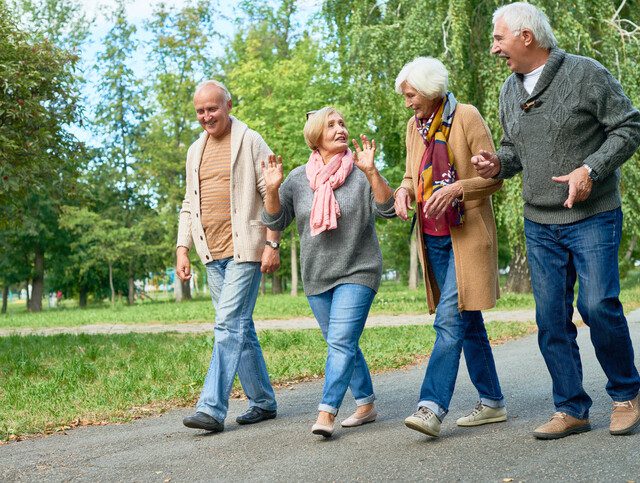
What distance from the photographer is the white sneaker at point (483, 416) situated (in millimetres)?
5449

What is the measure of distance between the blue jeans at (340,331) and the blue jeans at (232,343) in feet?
1.93

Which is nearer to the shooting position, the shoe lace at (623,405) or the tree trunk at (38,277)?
the shoe lace at (623,405)

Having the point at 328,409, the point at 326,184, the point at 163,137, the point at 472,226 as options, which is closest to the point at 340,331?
the point at 328,409

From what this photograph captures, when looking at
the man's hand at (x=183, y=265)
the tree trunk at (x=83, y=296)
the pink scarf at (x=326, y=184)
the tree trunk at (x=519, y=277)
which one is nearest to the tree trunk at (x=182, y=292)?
the tree trunk at (x=83, y=296)

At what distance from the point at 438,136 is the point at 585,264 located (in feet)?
3.45

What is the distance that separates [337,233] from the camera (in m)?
5.59

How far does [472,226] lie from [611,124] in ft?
2.99

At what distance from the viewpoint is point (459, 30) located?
61.2ft

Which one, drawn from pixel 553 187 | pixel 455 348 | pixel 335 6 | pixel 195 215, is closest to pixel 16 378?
pixel 195 215

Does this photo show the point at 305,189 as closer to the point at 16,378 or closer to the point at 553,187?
the point at 553,187

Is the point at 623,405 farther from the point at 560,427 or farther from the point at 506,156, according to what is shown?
the point at 506,156

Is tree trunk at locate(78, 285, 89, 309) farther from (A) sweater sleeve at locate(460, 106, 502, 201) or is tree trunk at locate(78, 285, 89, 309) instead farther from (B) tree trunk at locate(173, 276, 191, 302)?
(A) sweater sleeve at locate(460, 106, 502, 201)

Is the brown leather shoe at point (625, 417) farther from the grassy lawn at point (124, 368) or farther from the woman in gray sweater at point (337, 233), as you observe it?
the grassy lawn at point (124, 368)

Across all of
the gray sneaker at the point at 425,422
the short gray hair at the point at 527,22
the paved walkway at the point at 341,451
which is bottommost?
the paved walkway at the point at 341,451
